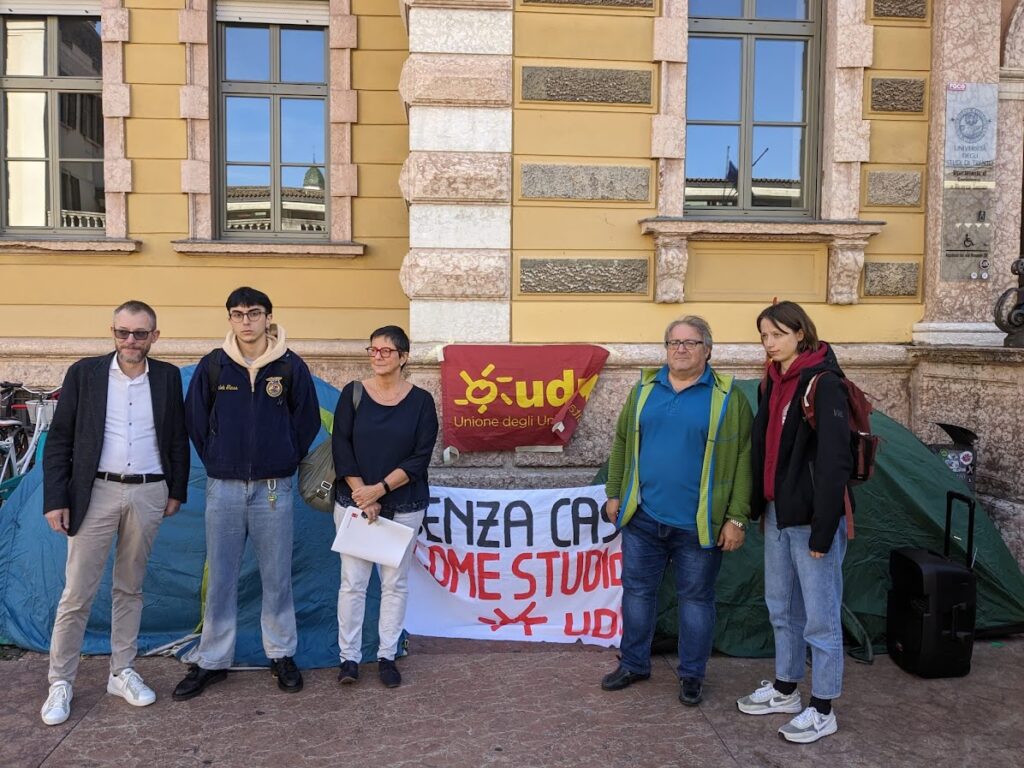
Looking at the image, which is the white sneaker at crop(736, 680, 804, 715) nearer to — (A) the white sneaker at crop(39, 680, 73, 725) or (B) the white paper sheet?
(B) the white paper sheet

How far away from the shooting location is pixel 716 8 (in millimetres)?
7215

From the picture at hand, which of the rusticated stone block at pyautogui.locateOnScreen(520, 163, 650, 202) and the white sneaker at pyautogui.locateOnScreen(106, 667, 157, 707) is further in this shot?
the rusticated stone block at pyautogui.locateOnScreen(520, 163, 650, 202)

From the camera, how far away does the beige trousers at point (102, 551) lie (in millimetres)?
4070

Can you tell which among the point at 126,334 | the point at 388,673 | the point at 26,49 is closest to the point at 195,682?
the point at 388,673

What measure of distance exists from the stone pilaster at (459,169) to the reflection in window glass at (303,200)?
2.06m

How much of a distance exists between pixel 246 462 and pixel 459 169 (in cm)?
321

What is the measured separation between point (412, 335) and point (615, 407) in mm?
1666

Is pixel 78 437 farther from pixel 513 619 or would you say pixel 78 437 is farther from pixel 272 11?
pixel 272 11

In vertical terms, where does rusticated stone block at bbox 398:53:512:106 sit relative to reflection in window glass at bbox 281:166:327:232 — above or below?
above

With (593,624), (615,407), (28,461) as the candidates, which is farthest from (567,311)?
(28,461)

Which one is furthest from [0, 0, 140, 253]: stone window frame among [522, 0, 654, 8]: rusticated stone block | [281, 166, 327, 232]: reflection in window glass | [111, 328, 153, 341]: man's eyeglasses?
[111, 328, 153, 341]: man's eyeglasses

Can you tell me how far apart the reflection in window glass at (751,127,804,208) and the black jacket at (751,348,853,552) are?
12.4ft

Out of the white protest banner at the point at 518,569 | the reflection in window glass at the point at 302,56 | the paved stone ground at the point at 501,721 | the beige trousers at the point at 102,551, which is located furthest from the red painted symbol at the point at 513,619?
the reflection in window glass at the point at 302,56

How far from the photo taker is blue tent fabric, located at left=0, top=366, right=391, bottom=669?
15.8 ft
